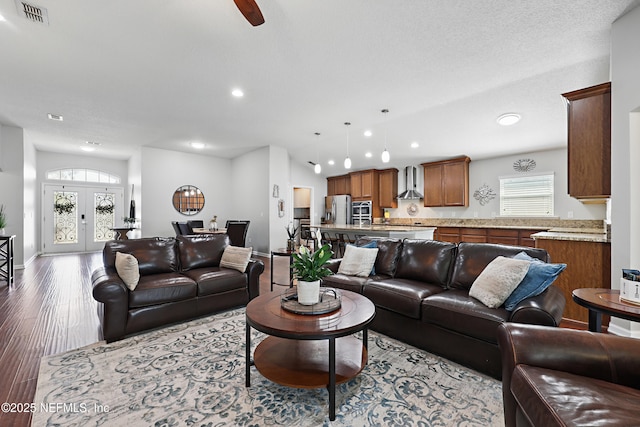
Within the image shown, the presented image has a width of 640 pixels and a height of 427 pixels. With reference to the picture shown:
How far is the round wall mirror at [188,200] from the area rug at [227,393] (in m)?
5.87

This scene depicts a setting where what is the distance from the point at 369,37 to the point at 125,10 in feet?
7.32

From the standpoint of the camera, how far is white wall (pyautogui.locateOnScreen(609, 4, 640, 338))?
2391mm

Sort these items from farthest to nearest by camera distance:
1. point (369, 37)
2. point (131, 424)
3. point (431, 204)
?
point (431, 204)
point (369, 37)
point (131, 424)

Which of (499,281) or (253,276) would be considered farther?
(253,276)

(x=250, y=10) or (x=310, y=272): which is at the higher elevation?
(x=250, y=10)

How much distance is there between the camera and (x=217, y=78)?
145 inches

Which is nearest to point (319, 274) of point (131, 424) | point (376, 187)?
point (131, 424)

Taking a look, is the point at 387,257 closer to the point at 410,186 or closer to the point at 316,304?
the point at 316,304

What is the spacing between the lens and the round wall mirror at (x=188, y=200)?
25.4 ft

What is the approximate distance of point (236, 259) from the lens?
11.3ft

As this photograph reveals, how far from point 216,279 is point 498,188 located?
6.20 meters

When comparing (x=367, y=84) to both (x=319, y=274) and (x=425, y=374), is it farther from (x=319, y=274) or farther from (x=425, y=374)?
(x=425, y=374)

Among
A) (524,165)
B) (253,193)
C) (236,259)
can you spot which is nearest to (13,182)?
(253,193)

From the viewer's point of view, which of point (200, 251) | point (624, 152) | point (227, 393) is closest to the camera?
point (227, 393)
